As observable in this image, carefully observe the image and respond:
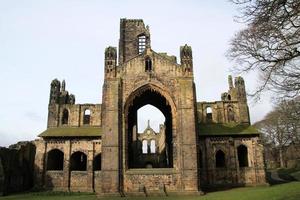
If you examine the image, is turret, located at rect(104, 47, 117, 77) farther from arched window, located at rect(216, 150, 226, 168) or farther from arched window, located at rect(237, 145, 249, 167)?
arched window, located at rect(237, 145, 249, 167)

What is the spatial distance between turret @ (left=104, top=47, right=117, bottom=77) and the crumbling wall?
539 inches

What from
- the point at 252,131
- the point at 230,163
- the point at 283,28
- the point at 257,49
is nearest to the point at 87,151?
the point at 230,163

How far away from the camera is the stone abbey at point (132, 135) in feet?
81.9

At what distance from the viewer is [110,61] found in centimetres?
2738

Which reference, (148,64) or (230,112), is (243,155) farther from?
(148,64)

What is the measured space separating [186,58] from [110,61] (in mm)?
6596

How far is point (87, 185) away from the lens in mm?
32312

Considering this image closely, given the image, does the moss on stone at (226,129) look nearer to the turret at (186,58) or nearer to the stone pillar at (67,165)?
the turret at (186,58)

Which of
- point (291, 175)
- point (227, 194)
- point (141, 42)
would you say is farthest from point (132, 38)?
point (291, 175)

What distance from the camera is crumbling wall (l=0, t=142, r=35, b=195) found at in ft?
101

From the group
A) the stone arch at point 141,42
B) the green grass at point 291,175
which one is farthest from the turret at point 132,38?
the green grass at point 291,175

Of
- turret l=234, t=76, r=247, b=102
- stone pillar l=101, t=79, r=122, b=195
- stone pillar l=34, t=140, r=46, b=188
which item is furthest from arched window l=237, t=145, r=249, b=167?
stone pillar l=34, t=140, r=46, b=188

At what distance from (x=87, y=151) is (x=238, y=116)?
1851 cm

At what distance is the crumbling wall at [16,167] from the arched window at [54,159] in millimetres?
3348
